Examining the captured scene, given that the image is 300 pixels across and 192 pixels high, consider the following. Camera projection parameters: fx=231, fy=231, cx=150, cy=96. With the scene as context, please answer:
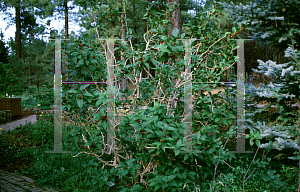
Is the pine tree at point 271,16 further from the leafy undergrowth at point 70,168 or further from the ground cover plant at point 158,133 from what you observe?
the leafy undergrowth at point 70,168

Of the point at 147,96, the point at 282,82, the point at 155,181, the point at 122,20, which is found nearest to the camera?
the point at 155,181

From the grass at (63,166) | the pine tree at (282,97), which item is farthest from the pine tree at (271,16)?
the grass at (63,166)

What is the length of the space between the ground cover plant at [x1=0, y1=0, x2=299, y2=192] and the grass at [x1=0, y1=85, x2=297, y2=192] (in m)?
0.02

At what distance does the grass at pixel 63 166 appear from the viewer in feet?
9.44

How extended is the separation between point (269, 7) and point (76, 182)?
346 cm

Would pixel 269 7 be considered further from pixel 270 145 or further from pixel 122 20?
pixel 122 20

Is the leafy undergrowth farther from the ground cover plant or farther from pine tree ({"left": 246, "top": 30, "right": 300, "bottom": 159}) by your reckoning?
pine tree ({"left": 246, "top": 30, "right": 300, "bottom": 159})

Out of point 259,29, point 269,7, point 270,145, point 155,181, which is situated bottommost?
point 155,181

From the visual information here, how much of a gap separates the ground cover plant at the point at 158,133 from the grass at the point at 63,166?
0.05ft

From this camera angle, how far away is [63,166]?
363cm

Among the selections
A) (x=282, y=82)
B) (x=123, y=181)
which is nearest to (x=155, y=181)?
(x=123, y=181)

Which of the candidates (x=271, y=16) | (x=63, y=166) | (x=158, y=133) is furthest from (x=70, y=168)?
(x=271, y=16)

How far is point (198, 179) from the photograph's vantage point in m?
2.89

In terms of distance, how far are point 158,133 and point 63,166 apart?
2.21 m
